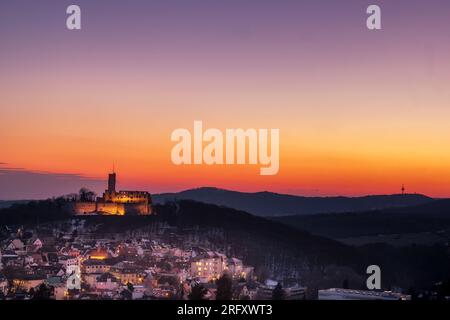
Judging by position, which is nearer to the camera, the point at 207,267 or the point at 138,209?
the point at 207,267

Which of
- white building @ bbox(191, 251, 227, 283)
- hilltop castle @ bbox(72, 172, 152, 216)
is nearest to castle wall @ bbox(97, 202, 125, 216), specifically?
hilltop castle @ bbox(72, 172, 152, 216)

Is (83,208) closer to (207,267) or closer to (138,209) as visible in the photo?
(138,209)

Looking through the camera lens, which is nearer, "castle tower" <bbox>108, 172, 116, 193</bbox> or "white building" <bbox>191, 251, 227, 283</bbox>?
"white building" <bbox>191, 251, 227, 283</bbox>

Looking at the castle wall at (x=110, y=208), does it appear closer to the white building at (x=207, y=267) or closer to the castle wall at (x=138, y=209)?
the castle wall at (x=138, y=209)

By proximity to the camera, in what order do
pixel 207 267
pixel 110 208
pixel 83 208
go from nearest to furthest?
pixel 207 267
pixel 110 208
pixel 83 208

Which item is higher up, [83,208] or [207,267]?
[83,208]

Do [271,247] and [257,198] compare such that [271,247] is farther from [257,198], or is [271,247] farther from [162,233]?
[257,198]

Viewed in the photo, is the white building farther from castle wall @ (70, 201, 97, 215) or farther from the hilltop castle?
castle wall @ (70, 201, 97, 215)

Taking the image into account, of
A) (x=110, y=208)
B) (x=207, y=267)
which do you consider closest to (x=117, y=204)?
(x=110, y=208)
